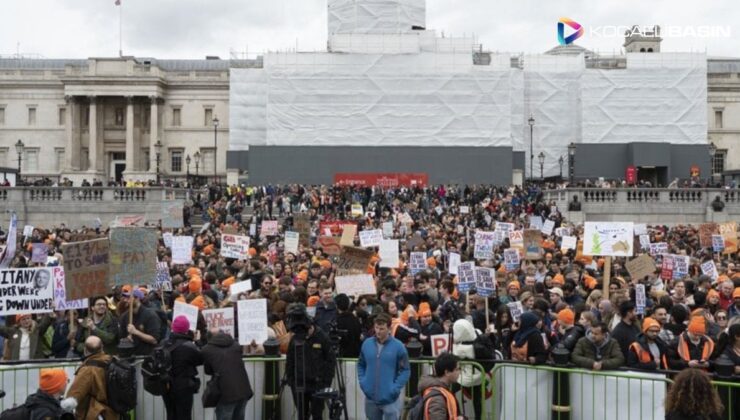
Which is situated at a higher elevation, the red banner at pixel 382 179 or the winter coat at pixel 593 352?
the red banner at pixel 382 179

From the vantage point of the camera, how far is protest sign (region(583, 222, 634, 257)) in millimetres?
17266

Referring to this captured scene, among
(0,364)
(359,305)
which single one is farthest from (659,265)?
(0,364)

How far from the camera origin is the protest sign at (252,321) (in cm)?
1168

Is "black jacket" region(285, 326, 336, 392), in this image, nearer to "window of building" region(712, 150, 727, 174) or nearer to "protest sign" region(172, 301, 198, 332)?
"protest sign" region(172, 301, 198, 332)

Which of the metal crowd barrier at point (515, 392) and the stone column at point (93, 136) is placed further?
the stone column at point (93, 136)

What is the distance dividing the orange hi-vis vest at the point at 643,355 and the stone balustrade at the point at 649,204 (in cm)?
3240

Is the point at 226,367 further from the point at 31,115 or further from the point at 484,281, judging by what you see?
the point at 31,115

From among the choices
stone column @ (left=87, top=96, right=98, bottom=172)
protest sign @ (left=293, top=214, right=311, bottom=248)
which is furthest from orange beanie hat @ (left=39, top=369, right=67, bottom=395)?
stone column @ (left=87, top=96, right=98, bottom=172)

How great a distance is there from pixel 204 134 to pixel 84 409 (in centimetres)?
6635

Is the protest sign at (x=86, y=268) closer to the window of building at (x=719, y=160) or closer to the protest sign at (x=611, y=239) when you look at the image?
the protest sign at (x=611, y=239)

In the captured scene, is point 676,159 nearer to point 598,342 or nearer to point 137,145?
point 137,145

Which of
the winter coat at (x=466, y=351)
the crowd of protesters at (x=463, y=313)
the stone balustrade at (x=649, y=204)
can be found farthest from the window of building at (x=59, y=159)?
the winter coat at (x=466, y=351)

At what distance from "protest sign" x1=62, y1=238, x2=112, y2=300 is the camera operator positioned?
3344mm

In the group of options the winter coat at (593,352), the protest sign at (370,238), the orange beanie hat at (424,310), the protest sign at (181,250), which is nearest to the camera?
the winter coat at (593,352)
